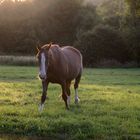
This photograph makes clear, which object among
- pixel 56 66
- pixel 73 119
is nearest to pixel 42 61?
pixel 56 66

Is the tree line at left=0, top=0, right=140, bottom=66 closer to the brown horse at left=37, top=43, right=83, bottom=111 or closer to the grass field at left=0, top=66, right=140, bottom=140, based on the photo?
the brown horse at left=37, top=43, right=83, bottom=111

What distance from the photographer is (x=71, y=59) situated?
52.6 feet

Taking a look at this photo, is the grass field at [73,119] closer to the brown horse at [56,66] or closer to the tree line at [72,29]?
the brown horse at [56,66]

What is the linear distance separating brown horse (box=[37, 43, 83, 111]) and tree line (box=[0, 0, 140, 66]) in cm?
4080

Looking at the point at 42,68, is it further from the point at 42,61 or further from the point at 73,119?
the point at 73,119

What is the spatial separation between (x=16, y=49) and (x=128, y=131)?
192ft

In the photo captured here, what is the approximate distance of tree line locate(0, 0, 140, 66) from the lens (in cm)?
5847

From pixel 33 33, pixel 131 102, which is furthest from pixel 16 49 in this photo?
pixel 131 102

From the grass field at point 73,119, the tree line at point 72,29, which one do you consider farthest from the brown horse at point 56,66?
the tree line at point 72,29

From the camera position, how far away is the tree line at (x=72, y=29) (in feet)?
192

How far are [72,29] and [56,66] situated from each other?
57926 millimetres

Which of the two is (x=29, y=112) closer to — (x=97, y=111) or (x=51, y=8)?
(x=97, y=111)

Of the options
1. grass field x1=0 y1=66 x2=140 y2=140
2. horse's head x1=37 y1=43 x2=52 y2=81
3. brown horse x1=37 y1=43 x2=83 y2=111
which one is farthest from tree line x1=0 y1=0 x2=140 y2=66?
horse's head x1=37 y1=43 x2=52 y2=81

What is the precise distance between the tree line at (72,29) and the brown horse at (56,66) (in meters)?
40.8
